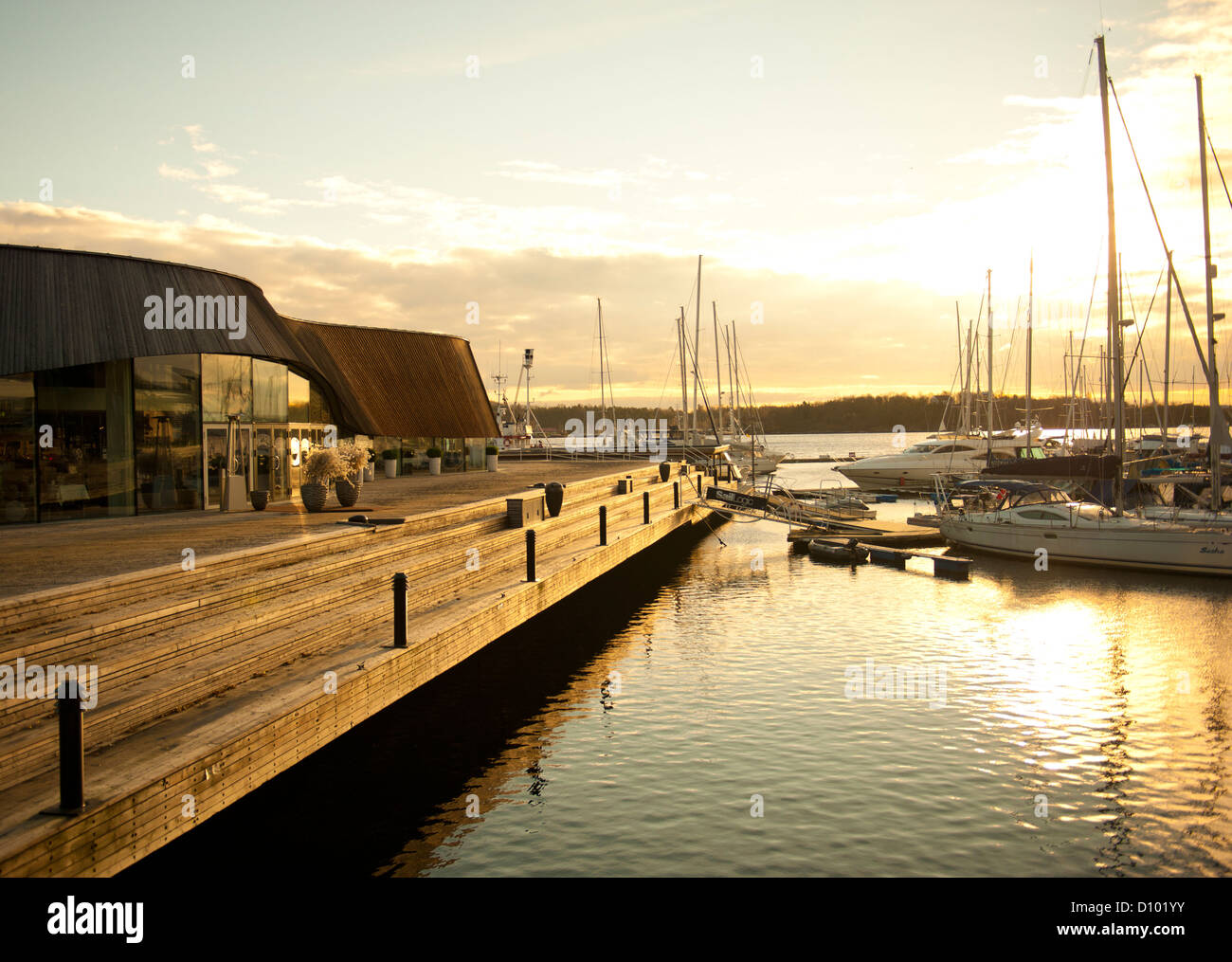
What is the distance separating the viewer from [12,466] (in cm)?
1762

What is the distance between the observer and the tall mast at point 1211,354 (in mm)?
29203

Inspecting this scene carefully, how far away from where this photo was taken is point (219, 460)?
21828 millimetres

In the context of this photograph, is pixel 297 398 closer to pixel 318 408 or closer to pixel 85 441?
pixel 318 408

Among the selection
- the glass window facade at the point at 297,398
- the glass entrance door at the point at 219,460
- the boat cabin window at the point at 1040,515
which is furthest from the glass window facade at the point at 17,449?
the boat cabin window at the point at 1040,515

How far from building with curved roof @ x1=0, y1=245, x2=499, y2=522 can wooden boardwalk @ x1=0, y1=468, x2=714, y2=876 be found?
7299mm

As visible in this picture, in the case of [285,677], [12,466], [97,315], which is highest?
[97,315]

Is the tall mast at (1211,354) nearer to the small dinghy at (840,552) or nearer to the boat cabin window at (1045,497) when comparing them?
the boat cabin window at (1045,497)

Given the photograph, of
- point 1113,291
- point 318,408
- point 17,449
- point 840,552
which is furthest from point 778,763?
point 1113,291

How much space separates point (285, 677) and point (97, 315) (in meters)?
12.9

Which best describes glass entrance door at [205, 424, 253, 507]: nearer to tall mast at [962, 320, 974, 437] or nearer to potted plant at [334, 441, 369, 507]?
potted plant at [334, 441, 369, 507]

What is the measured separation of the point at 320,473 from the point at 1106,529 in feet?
88.2
